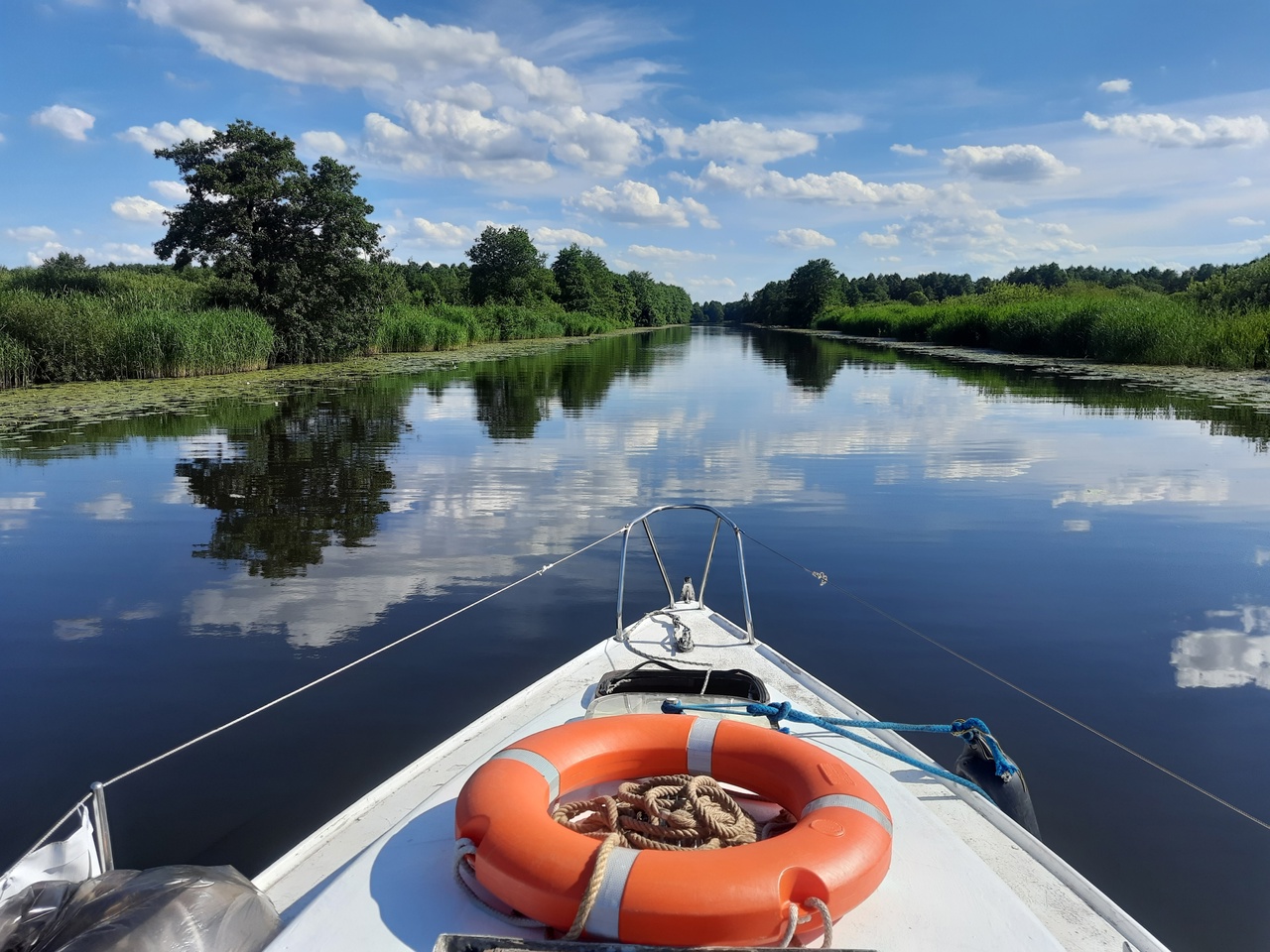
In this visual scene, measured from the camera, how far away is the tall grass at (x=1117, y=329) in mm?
20953

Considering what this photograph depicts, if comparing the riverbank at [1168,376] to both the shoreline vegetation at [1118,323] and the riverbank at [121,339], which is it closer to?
the shoreline vegetation at [1118,323]

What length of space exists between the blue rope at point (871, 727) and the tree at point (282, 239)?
23.1 meters

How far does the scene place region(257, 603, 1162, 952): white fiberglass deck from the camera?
195 cm

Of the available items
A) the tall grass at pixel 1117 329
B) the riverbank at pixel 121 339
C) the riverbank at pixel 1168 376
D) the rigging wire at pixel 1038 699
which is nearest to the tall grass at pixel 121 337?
the riverbank at pixel 121 339

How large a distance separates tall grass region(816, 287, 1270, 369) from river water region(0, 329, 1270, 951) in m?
10.3

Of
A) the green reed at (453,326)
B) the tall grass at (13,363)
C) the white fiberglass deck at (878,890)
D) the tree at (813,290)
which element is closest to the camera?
the white fiberglass deck at (878,890)

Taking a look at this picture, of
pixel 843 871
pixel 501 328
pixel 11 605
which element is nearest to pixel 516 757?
pixel 843 871

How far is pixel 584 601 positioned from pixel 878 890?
3.52 meters

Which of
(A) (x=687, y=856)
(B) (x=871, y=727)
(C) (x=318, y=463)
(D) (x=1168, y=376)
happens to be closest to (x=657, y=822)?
(A) (x=687, y=856)

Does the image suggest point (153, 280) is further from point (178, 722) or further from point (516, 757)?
point (516, 757)

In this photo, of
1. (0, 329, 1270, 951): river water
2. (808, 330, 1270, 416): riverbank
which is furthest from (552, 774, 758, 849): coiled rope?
(808, 330, 1270, 416): riverbank

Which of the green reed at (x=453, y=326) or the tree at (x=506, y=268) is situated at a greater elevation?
the tree at (x=506, y=268)

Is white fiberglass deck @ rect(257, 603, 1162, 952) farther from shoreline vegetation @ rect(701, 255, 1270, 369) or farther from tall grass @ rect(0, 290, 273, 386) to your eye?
shoreline vegetation @ rect(701, 255, 1270, 369)

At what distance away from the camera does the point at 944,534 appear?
22.7 feet
